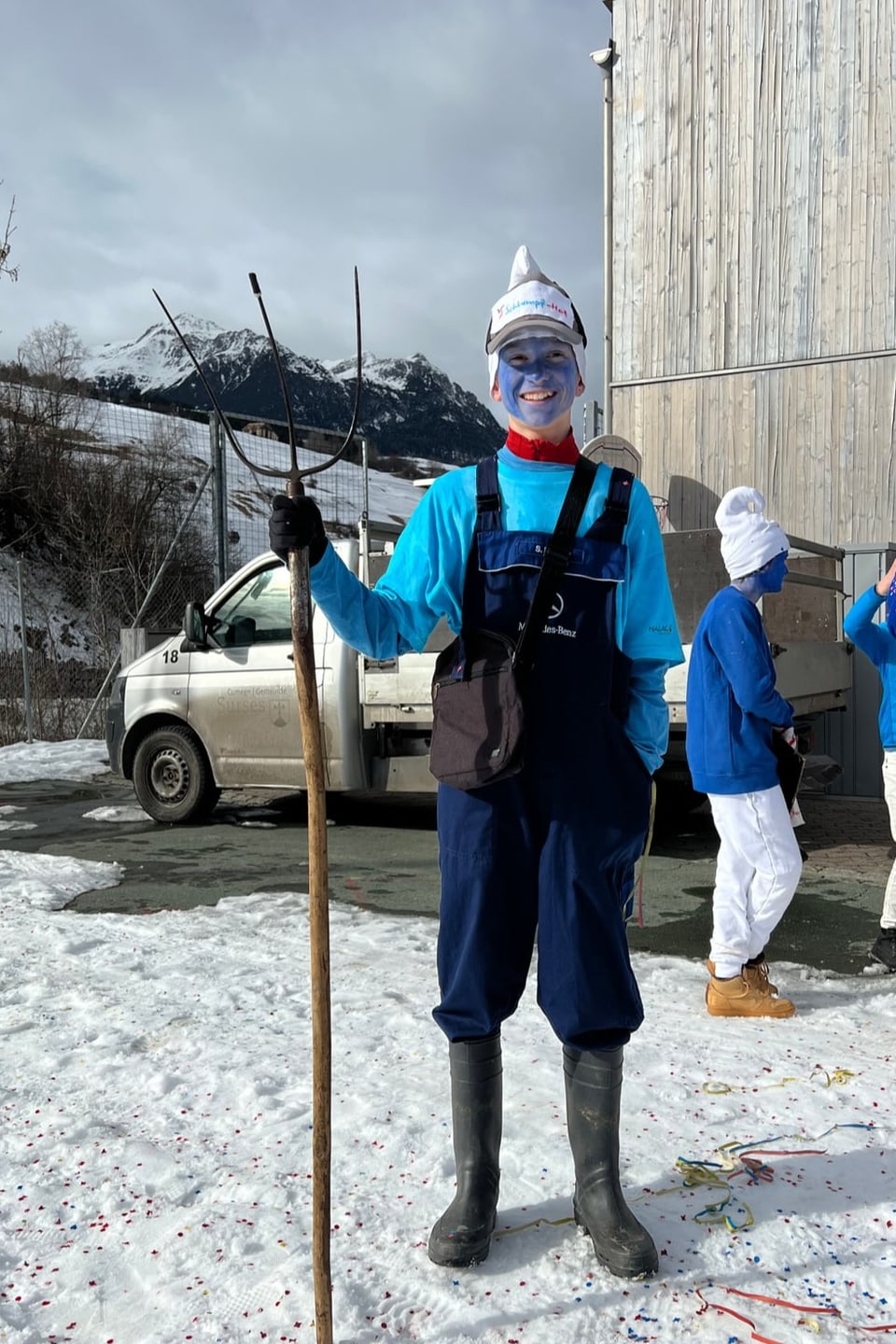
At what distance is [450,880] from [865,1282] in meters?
1.25

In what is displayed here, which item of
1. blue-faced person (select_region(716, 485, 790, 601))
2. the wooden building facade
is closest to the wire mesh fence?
the wooden building facade

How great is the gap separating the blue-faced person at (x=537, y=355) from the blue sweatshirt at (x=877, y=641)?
9.37 ft

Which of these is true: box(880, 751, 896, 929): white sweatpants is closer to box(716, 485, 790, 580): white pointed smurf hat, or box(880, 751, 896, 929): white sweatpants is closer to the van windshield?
box(716, 485, 790, 580): white pointed smurf hat

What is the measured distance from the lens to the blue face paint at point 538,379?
264 cm

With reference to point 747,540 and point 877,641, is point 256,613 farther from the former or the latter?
point 747,540

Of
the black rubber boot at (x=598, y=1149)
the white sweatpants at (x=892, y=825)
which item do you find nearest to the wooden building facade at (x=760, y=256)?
the white sweatpants at (x=892, y=825)

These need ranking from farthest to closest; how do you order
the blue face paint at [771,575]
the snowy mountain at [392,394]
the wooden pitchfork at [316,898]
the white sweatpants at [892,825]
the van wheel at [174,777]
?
the snowy mountain at [392,394] < the van wheel at [174,777] < the white sweatpants at [892,825] < the blue face paint at [771,575] < the wooden pitchfork at [316,898]

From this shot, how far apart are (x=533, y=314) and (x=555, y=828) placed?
1.21 meters

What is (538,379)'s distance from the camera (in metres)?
2.64

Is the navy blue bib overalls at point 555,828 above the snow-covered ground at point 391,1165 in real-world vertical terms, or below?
above

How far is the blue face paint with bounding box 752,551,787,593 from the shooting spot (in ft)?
14.0

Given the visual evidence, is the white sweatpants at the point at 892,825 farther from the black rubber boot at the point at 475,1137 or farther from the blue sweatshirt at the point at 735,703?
the black rubber boot at the point at 475,1137

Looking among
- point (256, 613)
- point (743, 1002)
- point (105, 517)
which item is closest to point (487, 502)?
point (743, 1002)

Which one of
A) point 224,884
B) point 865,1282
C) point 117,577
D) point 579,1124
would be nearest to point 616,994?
point 579,1124
